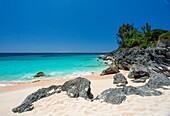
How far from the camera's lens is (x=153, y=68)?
1328cm

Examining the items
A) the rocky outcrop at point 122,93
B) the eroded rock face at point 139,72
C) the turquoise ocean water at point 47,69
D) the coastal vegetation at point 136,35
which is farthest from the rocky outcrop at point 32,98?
the coastal vegetation at point 136,35

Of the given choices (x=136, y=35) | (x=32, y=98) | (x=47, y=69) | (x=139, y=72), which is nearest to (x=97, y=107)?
(x=32, y=98)

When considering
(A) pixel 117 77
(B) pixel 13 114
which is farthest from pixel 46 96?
(A) pixel 117 77

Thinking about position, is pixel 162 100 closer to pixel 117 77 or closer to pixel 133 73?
pixel 117 77

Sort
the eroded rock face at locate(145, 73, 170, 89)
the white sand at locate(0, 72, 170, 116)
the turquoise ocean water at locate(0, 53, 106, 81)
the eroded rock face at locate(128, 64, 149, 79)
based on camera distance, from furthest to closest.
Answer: the turquoise ocean water at locate(0, 53, 106, 81)
the eroded rock face at locate(128, 64, 149, 79)
the eroded rock face at locate(145, 73, 170, 89)
the white sand at locate(0, 72, 170, 116)

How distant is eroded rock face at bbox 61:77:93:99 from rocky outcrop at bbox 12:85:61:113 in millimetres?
456

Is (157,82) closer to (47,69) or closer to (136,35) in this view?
(47,69)

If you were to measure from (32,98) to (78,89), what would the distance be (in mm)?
1930

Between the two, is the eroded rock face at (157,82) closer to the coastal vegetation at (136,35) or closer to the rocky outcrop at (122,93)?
the rocky outcrop at (122,93)

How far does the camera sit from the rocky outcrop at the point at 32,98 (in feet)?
22.2

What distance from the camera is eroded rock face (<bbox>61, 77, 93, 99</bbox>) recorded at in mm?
7434

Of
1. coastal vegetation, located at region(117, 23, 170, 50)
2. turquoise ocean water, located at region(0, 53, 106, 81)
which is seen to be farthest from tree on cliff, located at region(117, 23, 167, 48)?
turquoise ocean water, located at region(0, 53, 106, 81)

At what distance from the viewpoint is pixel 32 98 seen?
24.6ft

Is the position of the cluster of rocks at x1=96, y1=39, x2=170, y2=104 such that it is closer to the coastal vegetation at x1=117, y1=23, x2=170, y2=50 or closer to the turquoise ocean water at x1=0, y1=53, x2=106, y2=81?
the turquoise ocean water at x1=0, y1=53, x2=106, y2=81
